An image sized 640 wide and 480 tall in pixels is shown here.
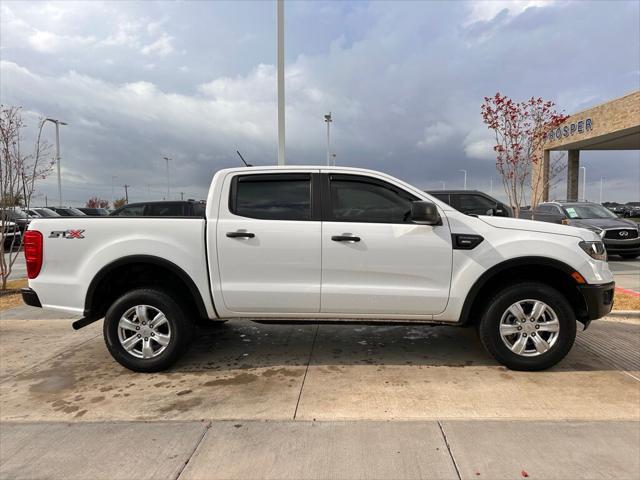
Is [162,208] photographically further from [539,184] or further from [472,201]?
[539,184]

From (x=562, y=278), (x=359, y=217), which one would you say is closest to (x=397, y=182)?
(x=359, y=217)

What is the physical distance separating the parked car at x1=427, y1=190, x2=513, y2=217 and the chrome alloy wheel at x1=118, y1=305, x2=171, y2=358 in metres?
8.43

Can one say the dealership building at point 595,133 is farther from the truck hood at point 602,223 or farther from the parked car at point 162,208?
the parked car at point 162,208

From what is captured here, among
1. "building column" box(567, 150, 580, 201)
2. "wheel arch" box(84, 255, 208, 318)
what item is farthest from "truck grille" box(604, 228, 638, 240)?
"building column" box(567, 150, 580, 201)

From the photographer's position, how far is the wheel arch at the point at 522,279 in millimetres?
3947

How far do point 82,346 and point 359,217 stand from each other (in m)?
3.57

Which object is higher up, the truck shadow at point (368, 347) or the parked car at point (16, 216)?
the parked car at point (16, 216)

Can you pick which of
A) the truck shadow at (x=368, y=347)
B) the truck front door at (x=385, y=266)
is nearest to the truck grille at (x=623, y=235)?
the truck shadow at (x=368, y=347)

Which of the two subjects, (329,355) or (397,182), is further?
(329,355)

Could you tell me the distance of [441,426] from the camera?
10.2ft

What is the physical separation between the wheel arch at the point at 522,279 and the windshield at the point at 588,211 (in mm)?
10099

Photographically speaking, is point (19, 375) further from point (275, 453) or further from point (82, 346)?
point (275, 453)

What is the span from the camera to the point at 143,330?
413 cm

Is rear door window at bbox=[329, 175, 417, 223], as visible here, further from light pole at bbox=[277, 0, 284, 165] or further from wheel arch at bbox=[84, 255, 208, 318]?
light pole at bbox=[277, 0, 284, 165]
